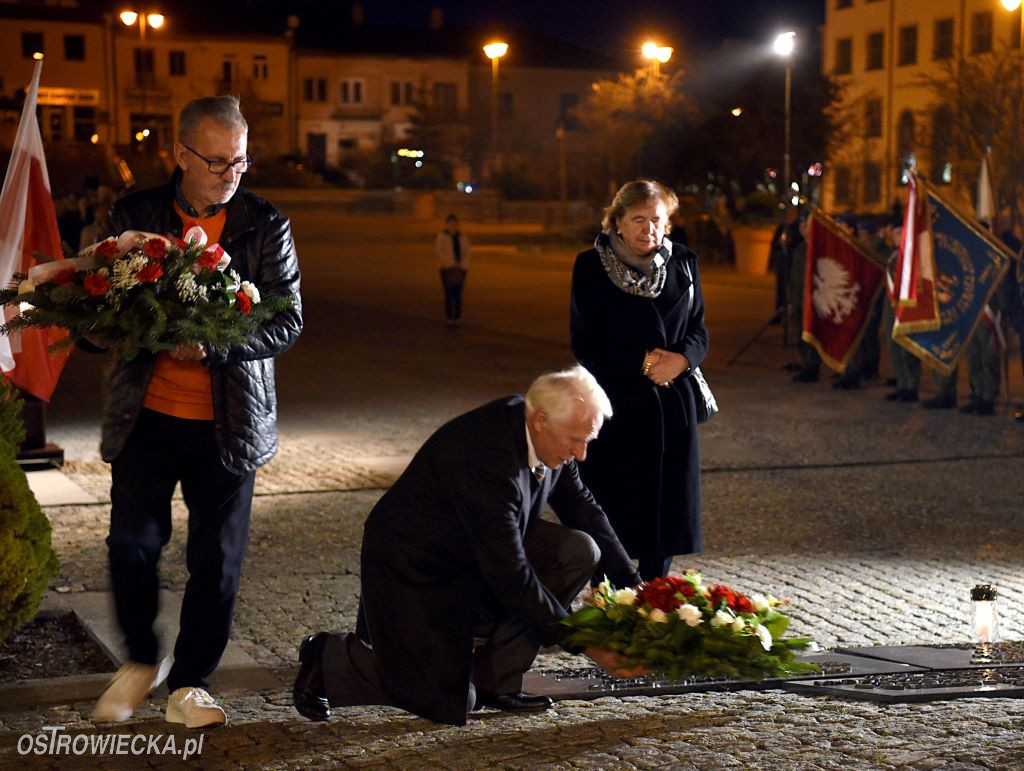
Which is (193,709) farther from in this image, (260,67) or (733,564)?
(260,67)

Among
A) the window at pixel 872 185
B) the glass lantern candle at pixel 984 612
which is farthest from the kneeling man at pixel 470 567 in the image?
the window at pixel 872 185

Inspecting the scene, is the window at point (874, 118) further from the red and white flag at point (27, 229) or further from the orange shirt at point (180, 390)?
the orange shirt at point (180, 390)

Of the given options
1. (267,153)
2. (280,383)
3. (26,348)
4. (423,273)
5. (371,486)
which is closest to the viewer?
(26,348)

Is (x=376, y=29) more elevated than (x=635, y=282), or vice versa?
(x=376, y=29)

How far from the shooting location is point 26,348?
865 centimetres

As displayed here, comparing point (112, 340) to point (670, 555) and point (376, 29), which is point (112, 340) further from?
point (376, 29)

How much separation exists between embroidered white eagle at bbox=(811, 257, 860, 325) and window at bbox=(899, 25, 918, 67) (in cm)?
5709

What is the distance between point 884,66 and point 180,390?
71051mm

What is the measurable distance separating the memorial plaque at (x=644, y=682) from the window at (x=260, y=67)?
90.8m

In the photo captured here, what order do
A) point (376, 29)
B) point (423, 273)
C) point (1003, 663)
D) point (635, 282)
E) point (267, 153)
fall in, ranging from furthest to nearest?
point (376, 29), point (267, 153), point (423, 273), point (635, 282), point (1003, 663)

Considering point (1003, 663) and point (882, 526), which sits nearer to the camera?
point (1003, 663)

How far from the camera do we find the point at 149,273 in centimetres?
476

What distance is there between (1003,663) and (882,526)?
319cm

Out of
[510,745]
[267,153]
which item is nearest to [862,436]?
[510,745]
